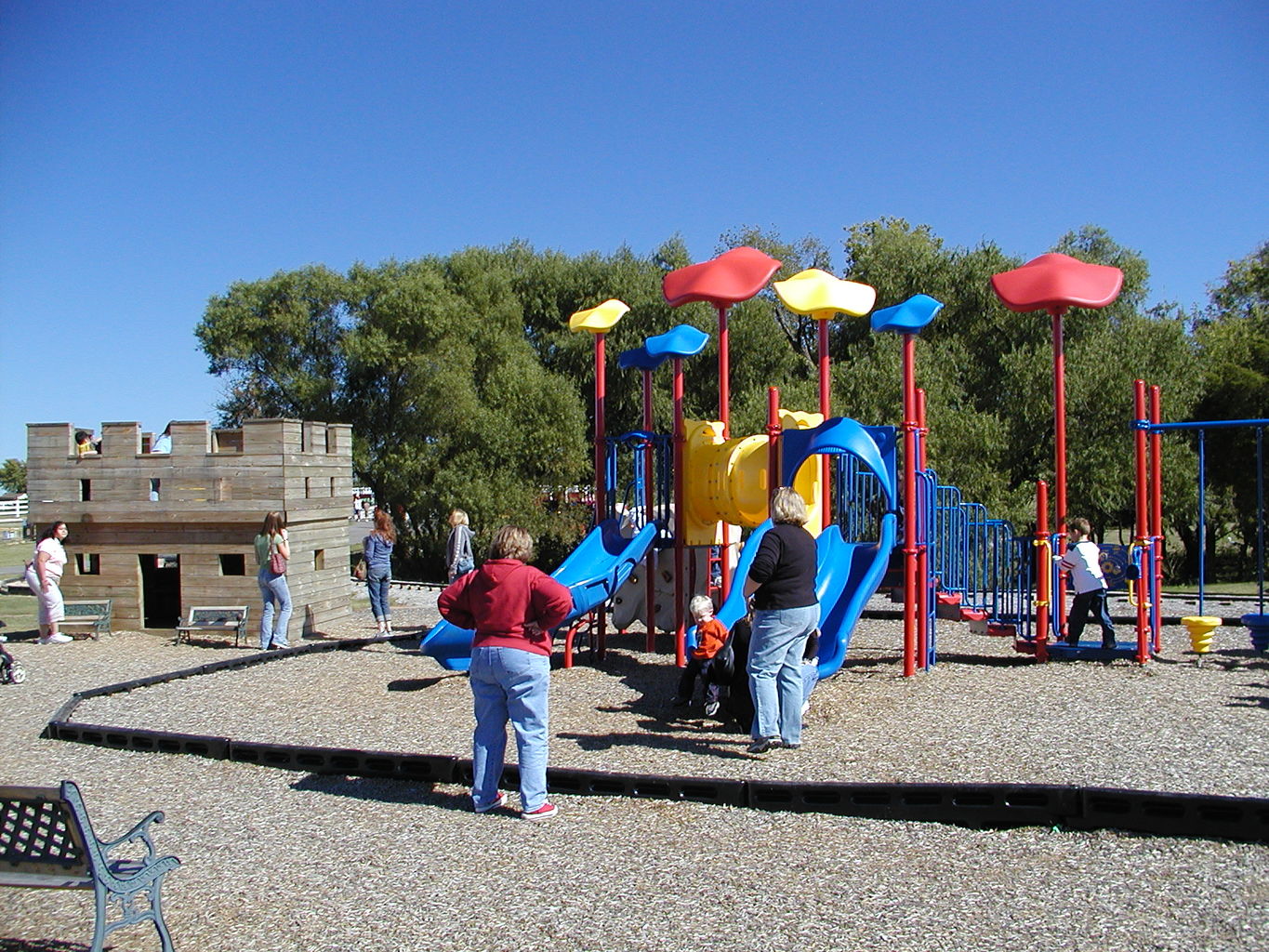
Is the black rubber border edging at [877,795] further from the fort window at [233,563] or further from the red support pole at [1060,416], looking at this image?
the fort window at [233,563]

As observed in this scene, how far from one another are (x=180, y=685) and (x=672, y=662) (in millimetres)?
4816

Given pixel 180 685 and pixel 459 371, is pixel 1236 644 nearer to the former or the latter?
pixel 180 685

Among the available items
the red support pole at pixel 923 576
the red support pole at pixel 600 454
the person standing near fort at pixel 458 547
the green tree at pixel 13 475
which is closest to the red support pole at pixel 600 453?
the red support pole at pixel 600 454

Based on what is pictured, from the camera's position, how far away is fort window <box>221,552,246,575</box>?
47.9 feet

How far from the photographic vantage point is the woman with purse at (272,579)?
13383mm

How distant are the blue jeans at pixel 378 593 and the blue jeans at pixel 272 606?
101 centimetres

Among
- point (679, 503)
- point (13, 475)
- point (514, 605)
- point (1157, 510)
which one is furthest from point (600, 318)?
point (13, 475)

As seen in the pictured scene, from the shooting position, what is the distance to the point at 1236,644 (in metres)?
12.0

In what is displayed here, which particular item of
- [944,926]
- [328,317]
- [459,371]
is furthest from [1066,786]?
[328,317]

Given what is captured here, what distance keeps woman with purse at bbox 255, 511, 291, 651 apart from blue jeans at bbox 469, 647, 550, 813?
25.7 ft

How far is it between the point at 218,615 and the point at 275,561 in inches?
65.7

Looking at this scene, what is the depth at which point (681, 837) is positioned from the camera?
5.80 meters

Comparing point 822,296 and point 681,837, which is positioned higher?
point 822,296

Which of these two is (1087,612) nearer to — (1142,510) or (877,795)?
(1142,510)
